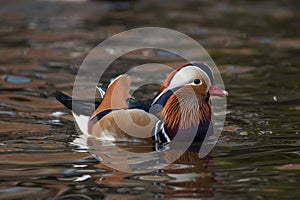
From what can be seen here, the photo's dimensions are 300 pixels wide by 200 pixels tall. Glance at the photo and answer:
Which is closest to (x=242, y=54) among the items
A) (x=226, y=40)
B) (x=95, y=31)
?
(x=226, y=40)

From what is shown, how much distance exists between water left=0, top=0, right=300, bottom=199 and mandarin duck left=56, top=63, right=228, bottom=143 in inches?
6.1

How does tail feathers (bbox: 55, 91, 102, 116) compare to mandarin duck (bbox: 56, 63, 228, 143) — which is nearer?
mandarin duck (bbox: 56, 63, 228, 143)

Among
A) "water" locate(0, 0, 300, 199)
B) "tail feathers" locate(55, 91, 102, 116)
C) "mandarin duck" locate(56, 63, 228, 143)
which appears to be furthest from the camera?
"tail feathers" locate(55, 91, 102, 116)

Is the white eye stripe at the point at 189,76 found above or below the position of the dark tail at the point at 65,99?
above

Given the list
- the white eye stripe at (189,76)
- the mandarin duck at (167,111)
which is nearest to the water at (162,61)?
the mandarin duck at (167,111)

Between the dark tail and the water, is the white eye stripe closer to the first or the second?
the water

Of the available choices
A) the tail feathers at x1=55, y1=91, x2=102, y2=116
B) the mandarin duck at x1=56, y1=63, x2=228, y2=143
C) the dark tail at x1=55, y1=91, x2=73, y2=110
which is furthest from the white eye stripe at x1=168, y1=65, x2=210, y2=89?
the dark tail at x1=55, y1=91, x2=73, y2=110

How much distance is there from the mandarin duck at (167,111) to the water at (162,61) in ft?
0.50

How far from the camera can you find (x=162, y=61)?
30.7ft

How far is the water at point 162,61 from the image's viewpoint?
4.77 meters

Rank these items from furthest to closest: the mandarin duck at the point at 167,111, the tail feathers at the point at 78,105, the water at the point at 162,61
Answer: the tail feathers at the point at 78,105 < the mandarin duck at the point at 167,111 < the water at the point at 162,61

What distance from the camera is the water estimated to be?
4766mm

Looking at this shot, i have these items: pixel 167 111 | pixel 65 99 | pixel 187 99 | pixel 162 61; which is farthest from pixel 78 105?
pixel 162 61

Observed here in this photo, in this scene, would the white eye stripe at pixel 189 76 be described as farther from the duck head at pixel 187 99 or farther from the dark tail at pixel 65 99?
the dark tail at pixel 65 99
